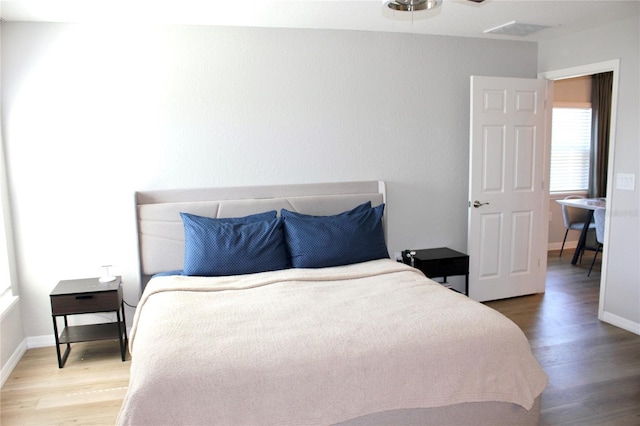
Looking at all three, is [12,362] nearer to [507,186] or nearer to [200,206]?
[200,206]

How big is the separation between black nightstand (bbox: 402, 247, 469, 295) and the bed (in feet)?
2.54

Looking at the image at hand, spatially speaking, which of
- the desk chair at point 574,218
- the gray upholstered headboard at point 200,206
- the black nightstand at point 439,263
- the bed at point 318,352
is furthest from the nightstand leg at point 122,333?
the desk chair at point 574,218

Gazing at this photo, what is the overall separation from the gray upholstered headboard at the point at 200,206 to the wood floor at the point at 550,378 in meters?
0.77

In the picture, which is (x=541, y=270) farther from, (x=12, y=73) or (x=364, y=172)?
(x=12, y=73)

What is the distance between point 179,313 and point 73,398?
1033 millimetres

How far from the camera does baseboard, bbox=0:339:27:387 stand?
9.72ft

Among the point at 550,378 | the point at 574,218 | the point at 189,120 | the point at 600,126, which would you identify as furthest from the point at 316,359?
the point at 600,126

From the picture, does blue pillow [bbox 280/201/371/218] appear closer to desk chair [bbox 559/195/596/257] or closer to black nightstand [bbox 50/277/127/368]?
black nightstand [bbox 50/277/127/368]

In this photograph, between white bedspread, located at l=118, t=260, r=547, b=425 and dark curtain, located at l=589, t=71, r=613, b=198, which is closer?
white bedspread, located at l=118, t=260, r=547, b=425

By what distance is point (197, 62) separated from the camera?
3.52m

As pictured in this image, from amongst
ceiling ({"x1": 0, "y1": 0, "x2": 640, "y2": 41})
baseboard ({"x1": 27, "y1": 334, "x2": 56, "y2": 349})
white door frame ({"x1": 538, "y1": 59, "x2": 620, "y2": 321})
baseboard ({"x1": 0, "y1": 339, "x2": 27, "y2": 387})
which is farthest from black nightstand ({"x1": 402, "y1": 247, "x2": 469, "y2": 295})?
baseboard ({"x1": 0, "y1": 339, "x2": 27, "y2": 387})

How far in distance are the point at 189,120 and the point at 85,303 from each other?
1.52 meters

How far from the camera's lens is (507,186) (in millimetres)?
4242

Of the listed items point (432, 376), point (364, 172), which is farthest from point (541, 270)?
point (432, 376)
